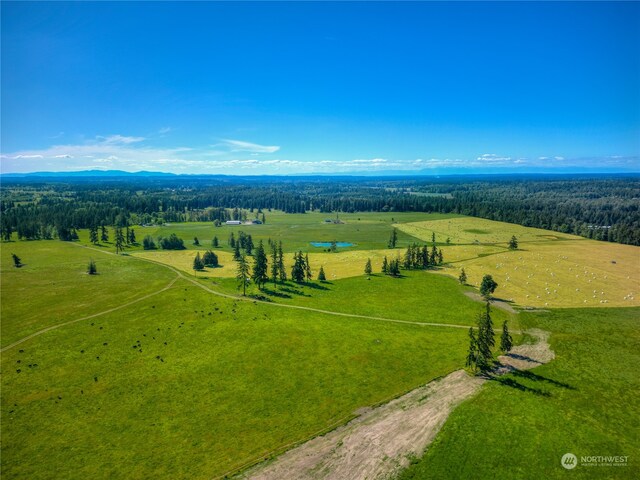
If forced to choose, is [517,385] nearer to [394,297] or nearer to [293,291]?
[394,297]

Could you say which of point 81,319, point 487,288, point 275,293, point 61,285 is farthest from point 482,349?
point 61,285

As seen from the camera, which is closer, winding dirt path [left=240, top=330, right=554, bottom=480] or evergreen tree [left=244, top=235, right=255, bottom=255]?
winding dirt path [left=240, top=330, right=554, bottom=480]

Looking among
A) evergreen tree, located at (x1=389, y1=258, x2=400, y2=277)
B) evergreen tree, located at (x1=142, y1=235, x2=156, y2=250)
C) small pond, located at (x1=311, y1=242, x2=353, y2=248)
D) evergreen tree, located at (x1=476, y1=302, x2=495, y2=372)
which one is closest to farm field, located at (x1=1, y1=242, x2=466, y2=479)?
evergreen tree, located at (x1=476, y1=302, x2=495, y2=372)

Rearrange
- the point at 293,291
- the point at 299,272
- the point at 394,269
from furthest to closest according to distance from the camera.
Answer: the point at 394,269, the point at 299,272, the point at 293,291

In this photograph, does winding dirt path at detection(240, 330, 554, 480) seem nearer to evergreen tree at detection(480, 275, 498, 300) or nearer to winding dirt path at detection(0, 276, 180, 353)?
evergreen tree at detection(480, 275, 498, 300)

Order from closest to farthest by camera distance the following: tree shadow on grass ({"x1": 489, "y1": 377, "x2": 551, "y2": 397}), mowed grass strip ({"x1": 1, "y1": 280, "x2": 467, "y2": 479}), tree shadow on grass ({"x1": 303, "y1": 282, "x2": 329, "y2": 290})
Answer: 1. mowed grass strip ({"x1": 1, "y1": 280, "x2": 467, "y2": 479})
2. tree shadow on grass ({"x1": 489, "y1": 377, "x2": 551, "y2": 397})
3. tree shadow on grass ({"x1": 303, "y1": 282, "x2": 329, "y2": 290})

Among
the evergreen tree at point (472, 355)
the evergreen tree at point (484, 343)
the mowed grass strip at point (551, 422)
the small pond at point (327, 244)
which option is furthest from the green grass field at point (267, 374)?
the small pond at point (327, 244)

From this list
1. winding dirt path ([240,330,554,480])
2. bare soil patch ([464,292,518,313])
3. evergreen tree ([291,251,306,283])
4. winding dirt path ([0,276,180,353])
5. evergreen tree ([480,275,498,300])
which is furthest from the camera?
evergreen tree ([291,251,306,283])

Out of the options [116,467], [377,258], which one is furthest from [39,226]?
[116,467]
